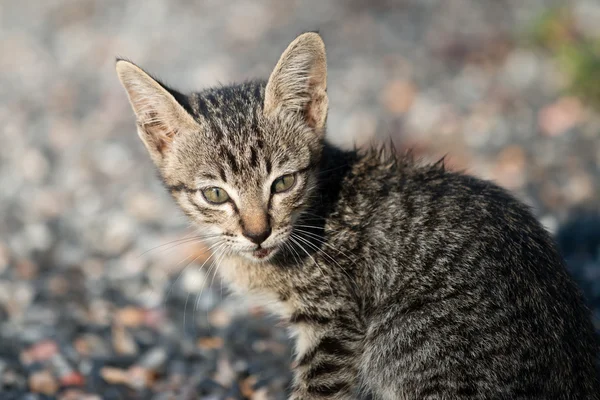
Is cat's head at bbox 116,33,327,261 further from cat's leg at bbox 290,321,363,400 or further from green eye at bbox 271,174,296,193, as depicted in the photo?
cat's leg at bbox 290,321,363,400

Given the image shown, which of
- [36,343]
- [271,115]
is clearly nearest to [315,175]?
[271,115]

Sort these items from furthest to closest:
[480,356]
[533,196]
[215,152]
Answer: [533,196]
[215,152]
[480,356]

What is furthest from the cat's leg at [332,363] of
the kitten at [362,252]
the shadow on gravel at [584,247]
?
the shadow on gravel at [584,247]

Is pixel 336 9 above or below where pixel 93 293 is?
above

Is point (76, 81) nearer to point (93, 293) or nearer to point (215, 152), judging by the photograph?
point (93, 293)

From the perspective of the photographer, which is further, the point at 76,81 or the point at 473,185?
the point at 76,81

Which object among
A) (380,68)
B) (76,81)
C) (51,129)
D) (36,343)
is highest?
(380,68)

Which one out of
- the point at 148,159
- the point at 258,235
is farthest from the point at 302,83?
the point at 148,159

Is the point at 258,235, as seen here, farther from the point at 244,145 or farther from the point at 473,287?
the point at 473,287
